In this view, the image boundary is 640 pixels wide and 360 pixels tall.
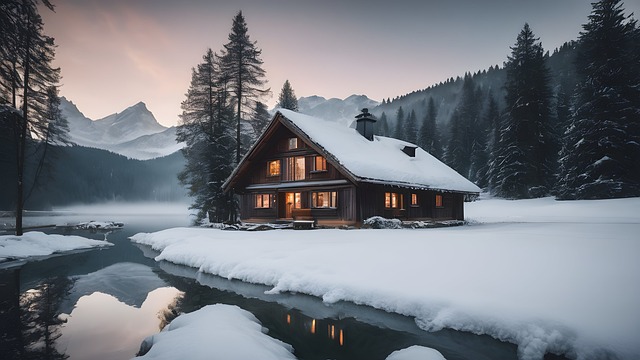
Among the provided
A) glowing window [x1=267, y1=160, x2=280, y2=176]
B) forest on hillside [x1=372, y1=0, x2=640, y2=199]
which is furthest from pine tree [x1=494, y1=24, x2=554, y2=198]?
glowing window [x1=267, y1=160, x2=280, y2=176]

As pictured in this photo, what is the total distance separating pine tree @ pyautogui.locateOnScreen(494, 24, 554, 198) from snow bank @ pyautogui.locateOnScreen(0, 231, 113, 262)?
43.8 meters

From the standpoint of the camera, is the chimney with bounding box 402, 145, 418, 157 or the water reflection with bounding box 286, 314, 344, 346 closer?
the water reflection with bounding box 286, 314, 344, 346

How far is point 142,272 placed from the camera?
15047 millimetres

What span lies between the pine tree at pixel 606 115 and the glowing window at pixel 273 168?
27782 millimetres

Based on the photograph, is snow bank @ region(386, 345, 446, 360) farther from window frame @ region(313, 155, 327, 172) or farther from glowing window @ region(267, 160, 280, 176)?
glowing window @ region(267, 160, 280, 176)

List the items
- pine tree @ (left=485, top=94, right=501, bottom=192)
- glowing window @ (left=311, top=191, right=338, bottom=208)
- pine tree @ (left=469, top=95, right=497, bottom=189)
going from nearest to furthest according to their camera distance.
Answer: glowing window @ (left=311, top=191, right=338, bottom=208)
pine tree @ (left=485, top=94, right=501, bottom=192)
pine tree @ (left=469, top=95, right=497, bottom=189)

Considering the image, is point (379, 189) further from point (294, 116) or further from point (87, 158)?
point (87, 158)

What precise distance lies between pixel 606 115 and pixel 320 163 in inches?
1058

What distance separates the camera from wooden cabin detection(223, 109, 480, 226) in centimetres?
2195

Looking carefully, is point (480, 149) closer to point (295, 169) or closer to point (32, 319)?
point (295, 169)

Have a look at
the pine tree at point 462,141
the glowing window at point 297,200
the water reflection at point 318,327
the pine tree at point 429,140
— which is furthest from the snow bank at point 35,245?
the pine tree at point 462,141

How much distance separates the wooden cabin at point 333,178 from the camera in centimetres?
2195

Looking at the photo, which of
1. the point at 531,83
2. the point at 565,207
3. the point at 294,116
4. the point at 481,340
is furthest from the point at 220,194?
the point at 531,83

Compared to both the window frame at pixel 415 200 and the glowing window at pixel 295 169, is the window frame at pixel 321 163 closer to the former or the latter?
the glowing window at pixel 295 169
